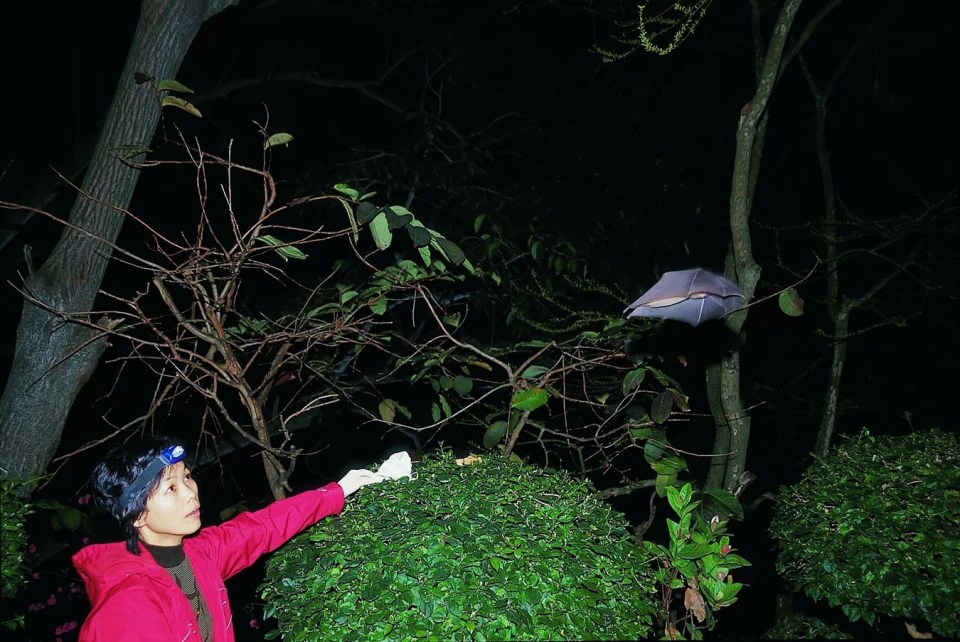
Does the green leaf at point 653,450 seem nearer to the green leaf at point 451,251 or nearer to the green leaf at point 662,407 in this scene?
the green leaf at point 662,407

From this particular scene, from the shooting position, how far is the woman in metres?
1.94

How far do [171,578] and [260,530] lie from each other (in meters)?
0.31

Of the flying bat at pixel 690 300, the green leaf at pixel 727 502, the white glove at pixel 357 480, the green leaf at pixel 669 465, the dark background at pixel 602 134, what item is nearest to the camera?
the white glove at pixel 357 480

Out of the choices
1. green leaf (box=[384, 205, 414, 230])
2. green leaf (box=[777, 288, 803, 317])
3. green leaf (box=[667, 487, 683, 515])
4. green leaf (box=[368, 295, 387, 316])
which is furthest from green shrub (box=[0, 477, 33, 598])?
green leaf (box=[777, 288, 803, 317])

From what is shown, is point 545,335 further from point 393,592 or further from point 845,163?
point 845,163

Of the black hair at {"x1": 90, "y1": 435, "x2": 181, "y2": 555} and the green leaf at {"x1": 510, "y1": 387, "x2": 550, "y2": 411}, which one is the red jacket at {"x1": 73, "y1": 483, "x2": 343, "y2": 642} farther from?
the green leaf at {"x1": 510, "y1": 387, "x2": 550, "y2": 411}

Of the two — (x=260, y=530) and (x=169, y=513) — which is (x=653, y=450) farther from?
(x=169, y=513)

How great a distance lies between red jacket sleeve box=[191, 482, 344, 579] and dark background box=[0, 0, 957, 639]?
2.91 meters

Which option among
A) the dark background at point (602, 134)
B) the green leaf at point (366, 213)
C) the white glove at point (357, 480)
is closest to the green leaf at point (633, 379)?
the white glove at point (357, 480)

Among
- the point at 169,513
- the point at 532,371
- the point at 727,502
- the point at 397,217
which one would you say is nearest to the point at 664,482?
the point at 727,502

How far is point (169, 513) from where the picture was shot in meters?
2.19

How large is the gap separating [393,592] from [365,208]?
1292 mm

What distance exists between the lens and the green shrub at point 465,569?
71.5 inches

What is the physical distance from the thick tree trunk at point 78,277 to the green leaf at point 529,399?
181cm
